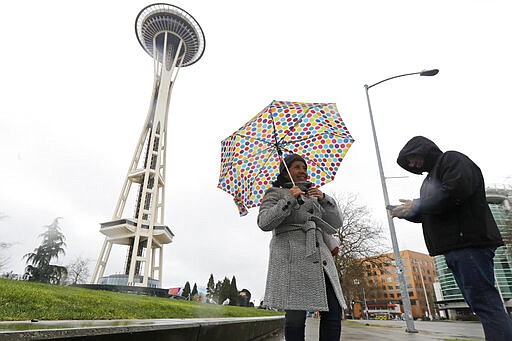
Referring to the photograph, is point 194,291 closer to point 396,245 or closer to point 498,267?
point 498,267

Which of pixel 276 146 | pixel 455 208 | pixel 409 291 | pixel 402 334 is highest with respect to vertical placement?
pixel 409 291

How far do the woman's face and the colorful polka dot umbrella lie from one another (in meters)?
0.69

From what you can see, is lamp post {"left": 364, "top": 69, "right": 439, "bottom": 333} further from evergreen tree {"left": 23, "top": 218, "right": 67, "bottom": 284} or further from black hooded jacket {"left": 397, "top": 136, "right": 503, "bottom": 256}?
evergreen tree {"left": 23, "top": 218, "right": 67, "bottom": 284}

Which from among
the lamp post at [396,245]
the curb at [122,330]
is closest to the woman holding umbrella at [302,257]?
the curb at [122,330]

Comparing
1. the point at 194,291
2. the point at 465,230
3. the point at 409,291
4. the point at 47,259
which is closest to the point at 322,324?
the point at 465,230

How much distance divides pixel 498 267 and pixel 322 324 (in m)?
52.5

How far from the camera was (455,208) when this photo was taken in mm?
2275

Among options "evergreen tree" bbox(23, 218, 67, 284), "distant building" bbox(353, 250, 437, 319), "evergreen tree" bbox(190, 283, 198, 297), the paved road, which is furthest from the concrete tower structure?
"distant building" bbox(353, 250, 437, 319)

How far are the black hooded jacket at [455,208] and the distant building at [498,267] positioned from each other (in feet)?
9.32

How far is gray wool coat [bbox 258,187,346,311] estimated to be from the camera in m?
2.25

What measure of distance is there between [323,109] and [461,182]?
81.4 inches

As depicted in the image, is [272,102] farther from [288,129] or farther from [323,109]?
[323,109]

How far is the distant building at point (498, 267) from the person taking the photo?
24.6 m

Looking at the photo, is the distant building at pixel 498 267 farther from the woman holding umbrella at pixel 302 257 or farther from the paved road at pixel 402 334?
the woman holding umbrella at pixel 302 257
